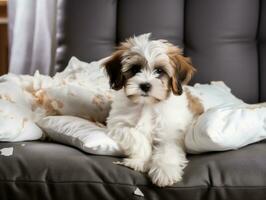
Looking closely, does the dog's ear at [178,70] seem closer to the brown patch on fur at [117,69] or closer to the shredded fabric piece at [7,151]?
the brown patch on fur at [117,69]

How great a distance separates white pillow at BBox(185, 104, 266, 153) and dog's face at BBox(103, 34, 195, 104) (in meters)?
0.17

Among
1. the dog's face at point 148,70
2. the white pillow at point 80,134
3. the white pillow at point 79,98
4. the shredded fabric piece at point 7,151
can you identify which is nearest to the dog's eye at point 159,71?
the dog's face at point 148,70

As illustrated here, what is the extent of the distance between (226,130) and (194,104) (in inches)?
13.1

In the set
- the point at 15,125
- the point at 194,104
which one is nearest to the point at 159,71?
the point at 194,104

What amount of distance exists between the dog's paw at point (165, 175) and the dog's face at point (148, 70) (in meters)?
0.30

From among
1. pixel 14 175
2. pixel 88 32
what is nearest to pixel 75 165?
pixel 14 175

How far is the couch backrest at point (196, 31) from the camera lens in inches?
90.7

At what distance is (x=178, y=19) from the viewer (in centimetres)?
235

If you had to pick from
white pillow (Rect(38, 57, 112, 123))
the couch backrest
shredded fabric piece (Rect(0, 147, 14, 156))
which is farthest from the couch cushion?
the couch backrest

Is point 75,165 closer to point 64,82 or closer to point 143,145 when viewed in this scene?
point 143,145

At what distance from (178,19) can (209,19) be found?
0.49 ft

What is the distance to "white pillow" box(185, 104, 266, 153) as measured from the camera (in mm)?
1560

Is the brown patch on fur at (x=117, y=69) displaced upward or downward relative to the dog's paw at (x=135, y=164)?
upward

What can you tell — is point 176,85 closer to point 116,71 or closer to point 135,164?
A: point 116,71
